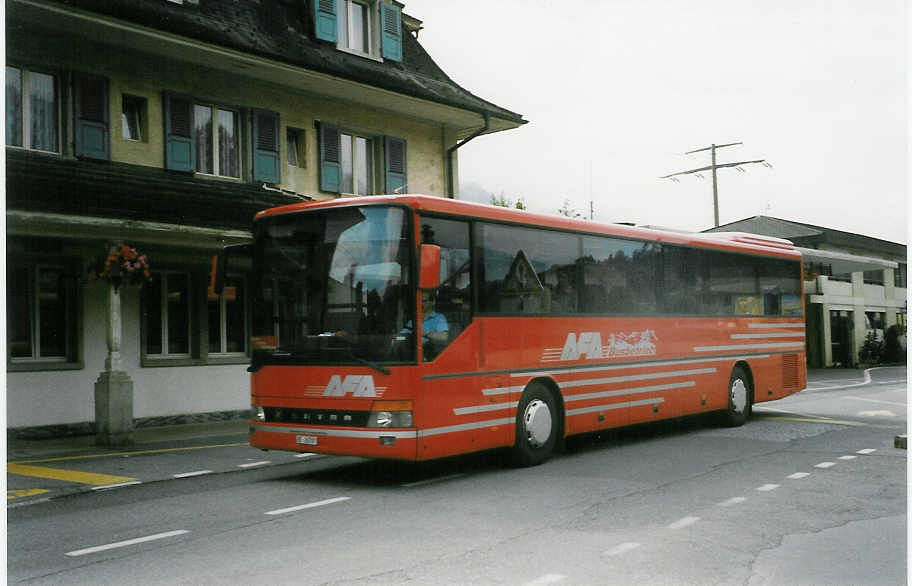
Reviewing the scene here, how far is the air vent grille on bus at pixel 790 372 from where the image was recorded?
17.7 metres

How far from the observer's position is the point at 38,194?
14203mm

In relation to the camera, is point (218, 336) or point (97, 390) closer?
point (97, 390)

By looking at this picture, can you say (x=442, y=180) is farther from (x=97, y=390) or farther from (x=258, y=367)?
(x=258, y=367)

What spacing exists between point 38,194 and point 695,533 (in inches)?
426

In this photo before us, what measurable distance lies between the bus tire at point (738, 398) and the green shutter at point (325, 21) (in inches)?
445

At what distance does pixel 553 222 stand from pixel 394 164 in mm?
11201

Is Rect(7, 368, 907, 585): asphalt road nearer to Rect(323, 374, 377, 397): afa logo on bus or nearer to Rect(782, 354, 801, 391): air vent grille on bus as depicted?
Rect(323, 374, 377, 397): afa logo on bus

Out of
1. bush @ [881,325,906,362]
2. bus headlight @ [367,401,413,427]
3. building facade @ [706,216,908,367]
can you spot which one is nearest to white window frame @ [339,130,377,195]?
bus headlight @ [367,401,413,427]

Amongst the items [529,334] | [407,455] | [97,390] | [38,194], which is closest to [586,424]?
[529,334]

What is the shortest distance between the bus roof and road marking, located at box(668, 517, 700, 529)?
3980mm

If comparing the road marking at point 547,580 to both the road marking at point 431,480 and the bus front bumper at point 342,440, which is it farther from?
the road marking at point 431,480

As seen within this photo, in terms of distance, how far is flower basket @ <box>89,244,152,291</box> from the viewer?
47.2ft

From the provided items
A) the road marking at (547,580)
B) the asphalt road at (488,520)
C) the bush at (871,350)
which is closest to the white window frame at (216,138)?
the asphalt road at (488,520)

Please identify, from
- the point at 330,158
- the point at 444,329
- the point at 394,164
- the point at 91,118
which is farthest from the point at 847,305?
the point at 444,329
